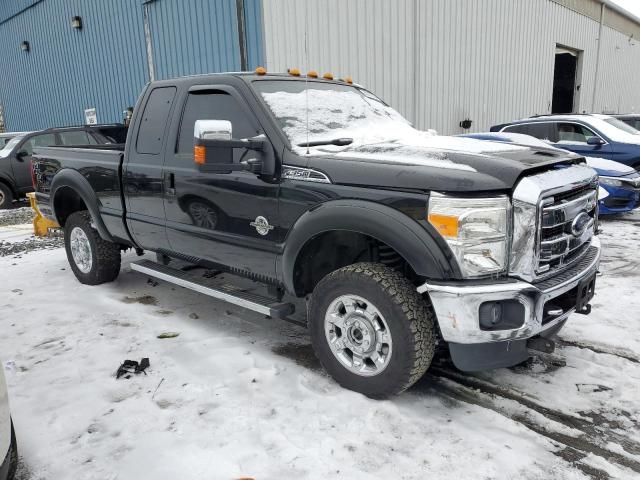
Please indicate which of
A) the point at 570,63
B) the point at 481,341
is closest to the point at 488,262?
the point at 481,341

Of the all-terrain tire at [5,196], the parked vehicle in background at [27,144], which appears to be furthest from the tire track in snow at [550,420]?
the all-terrain tire at [5,196]

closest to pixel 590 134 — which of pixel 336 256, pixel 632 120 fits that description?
pixel 632 120

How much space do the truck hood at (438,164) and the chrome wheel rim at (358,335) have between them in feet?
2.35

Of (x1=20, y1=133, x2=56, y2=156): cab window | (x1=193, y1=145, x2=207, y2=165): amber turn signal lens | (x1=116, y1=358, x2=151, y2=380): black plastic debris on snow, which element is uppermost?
(x1=193, y1=145, x2=207, y2=165): amber turn signal lens

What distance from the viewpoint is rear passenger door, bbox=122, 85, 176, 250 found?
4.00 m

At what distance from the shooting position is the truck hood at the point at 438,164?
8.11 ft

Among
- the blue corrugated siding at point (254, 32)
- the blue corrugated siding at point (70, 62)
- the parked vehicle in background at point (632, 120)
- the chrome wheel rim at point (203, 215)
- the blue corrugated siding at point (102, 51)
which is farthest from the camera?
the blue corrugated siding at point (70, 62)

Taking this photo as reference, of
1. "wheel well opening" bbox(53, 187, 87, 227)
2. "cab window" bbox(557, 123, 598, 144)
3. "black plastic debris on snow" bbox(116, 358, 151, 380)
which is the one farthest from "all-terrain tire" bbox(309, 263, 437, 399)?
"cab window" bbox(557, 123, 598, 144)

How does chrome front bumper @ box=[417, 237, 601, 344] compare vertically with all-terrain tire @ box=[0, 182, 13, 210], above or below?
above

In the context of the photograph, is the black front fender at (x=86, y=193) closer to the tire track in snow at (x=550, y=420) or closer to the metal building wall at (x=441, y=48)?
the tire track in snow at (x=550, y=420)

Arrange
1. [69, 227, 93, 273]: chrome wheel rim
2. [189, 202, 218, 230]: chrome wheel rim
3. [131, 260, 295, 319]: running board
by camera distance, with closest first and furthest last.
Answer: [131, 260, 295, 319]: running board < [189, 202, 218, 230]: chrome wheel rim < [69, 227, 93, 273]: chrome wheel rim

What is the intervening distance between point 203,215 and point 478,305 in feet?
7.01

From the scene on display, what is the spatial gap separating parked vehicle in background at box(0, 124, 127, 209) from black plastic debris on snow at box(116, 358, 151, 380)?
8.23 meters

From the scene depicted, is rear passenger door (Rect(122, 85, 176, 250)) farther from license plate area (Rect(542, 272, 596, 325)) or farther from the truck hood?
license plate area (Rect(542, 272, 596, 325))
